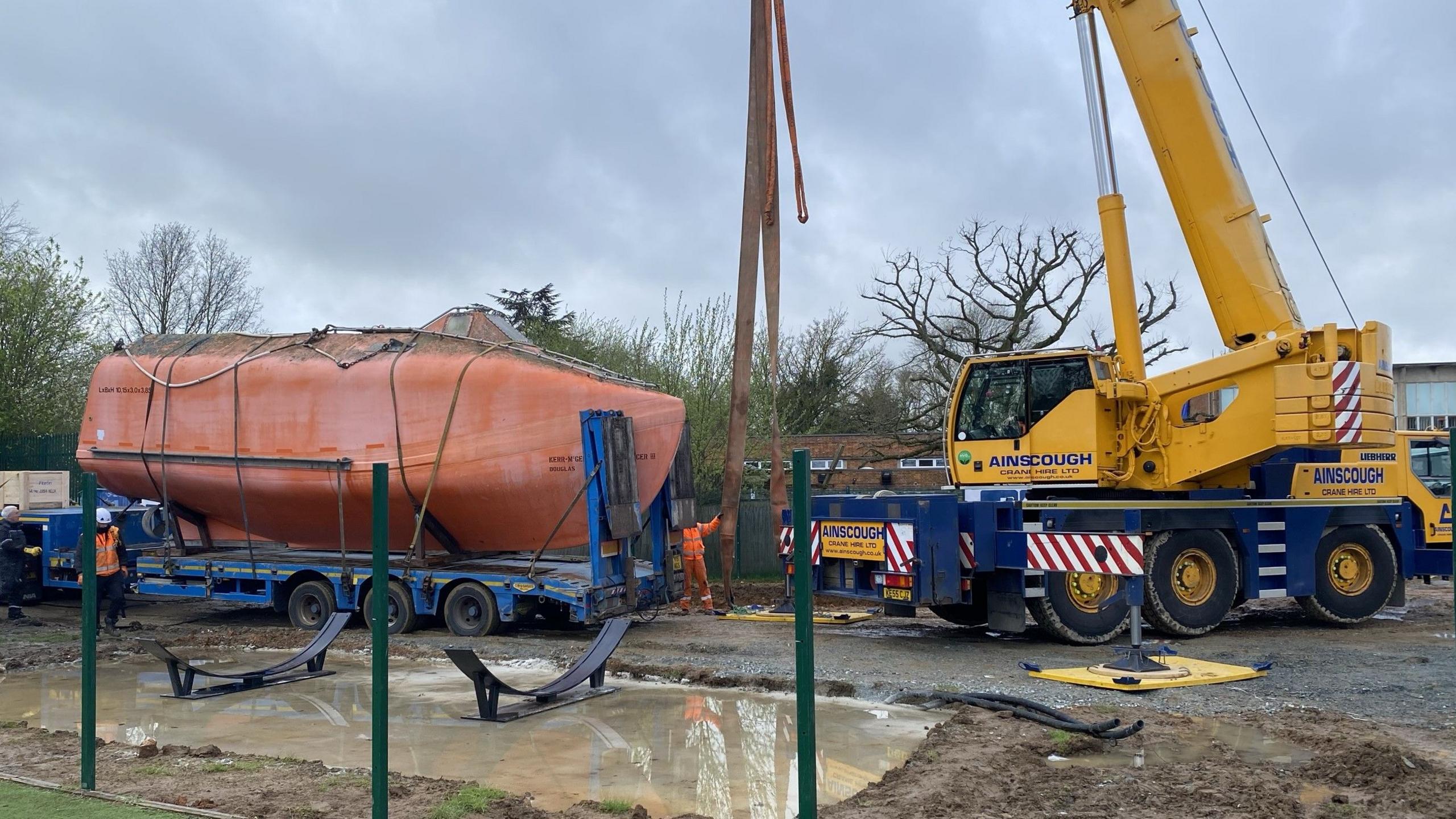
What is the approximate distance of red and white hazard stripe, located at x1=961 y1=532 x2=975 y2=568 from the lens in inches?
483

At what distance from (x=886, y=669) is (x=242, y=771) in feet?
18.7

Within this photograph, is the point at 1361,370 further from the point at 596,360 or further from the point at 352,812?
the point at 596,360

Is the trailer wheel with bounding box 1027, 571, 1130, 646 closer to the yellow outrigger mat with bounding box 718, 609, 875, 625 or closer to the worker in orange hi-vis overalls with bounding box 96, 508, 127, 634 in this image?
the yellow outrigger mat with bounding box 718, 609, 875, 625

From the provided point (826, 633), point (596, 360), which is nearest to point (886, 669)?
point (826, 633)

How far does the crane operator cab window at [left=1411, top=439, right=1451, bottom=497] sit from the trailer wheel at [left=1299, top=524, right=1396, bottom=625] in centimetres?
206

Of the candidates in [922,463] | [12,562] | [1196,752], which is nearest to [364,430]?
[12,562]

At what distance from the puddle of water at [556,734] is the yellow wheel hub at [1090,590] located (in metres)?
4.18

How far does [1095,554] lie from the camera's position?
1083cm

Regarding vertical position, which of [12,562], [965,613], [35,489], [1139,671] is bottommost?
[1139,671]

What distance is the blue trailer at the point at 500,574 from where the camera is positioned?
13.3m

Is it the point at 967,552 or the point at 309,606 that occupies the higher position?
the point at 967,552

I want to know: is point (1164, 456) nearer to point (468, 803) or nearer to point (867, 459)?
point (468, 803)

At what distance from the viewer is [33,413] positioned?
1051 inches

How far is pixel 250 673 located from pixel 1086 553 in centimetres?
781
